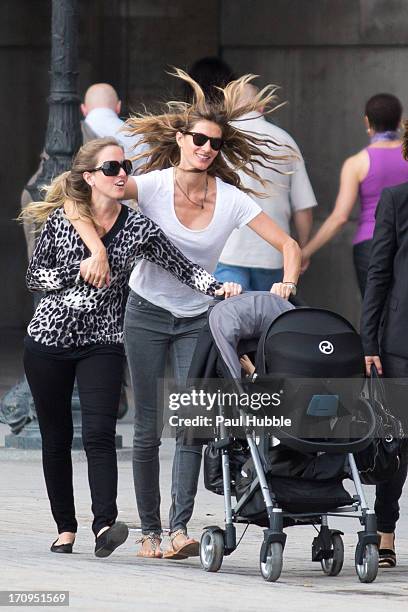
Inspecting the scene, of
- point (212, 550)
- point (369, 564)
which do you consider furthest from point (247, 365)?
point (369, 564)

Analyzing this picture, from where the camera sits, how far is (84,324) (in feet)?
24.4

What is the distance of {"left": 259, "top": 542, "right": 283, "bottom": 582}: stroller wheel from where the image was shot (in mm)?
6805

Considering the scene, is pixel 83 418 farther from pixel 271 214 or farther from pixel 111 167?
pixel 271 214

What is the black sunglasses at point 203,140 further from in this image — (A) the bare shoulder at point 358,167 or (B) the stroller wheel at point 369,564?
(A) the bare shoulder at point 358,167

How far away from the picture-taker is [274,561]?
22.3 ft

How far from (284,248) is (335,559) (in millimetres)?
1343

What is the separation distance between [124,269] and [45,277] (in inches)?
12.9

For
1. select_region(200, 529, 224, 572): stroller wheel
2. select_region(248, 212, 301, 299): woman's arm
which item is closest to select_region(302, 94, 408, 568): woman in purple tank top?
select_region(248, 212, 301, 299): woman's arm

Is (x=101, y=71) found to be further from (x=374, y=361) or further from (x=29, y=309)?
(x=374, y=361)

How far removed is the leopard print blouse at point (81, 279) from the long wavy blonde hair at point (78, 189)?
86 mm

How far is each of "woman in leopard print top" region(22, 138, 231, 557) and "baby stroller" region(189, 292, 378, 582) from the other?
48 cm

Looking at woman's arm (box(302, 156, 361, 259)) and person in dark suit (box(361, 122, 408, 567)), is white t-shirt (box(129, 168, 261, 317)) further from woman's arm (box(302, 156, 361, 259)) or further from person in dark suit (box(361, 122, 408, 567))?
woman's arm (box(302, 156, 361, 259))

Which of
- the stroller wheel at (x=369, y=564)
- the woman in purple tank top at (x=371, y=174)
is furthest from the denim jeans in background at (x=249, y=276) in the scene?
the stroller wheel at (x=369, y=564)

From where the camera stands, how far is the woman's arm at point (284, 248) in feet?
24.3
